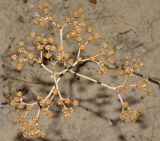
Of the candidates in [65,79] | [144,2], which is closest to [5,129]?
[65,79]

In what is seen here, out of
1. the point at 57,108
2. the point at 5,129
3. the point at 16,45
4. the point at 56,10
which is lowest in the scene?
the point at 5,129

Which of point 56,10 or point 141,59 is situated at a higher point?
point 56,10

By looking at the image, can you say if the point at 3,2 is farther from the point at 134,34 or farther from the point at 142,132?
the point at 142,132

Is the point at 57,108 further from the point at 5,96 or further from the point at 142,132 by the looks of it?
the point at 142,132

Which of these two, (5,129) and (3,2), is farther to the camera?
(3,2)

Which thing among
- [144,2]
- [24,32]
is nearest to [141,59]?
[144,2]

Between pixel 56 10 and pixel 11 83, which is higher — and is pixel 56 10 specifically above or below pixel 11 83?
above
